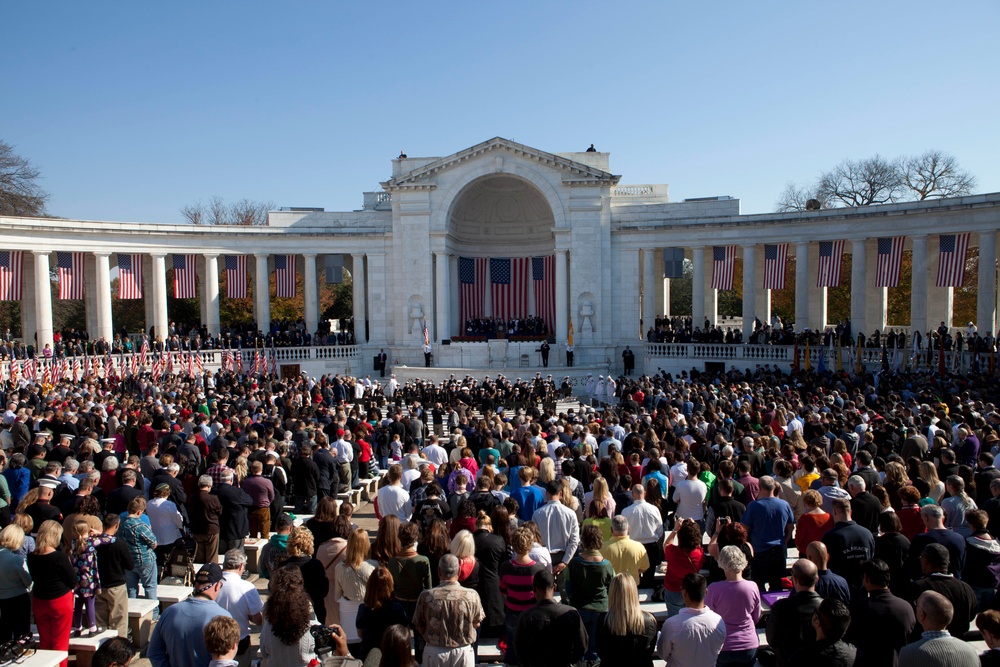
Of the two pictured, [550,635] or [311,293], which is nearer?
[550,635]

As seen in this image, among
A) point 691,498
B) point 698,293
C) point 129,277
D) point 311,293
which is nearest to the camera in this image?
point 691,498

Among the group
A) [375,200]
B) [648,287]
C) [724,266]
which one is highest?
[375,200]

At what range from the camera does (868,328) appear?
46.2 meters

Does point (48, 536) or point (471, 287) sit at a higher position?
point (471, 287)

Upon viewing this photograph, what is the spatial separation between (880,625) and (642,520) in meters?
3.94

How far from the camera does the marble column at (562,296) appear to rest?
163ft

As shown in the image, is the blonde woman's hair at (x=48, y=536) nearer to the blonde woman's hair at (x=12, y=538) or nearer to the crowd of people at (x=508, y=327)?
the blonde woman's hair at (x=12, y=538)

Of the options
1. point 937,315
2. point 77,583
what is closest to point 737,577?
point 77,583

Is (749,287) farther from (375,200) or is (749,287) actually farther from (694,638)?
(694,638)

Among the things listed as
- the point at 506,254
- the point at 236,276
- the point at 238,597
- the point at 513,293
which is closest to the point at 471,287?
the point at 513,293

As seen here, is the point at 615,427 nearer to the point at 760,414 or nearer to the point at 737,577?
the point at 760,414

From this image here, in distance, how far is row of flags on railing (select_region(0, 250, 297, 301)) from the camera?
40.4 meters

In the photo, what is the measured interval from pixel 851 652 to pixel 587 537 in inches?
112

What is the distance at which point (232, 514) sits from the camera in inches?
490
